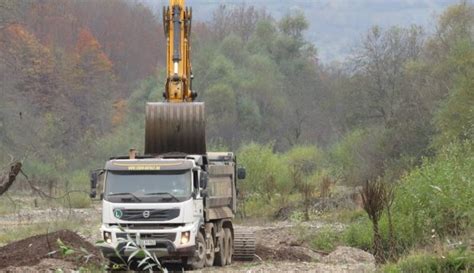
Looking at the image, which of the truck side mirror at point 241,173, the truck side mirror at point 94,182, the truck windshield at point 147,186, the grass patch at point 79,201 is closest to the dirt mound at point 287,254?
the truck side mirror at point 241,173

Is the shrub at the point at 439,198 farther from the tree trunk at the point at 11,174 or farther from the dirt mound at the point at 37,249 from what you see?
the tree trunk at the point at 11,174

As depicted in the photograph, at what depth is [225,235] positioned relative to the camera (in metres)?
30.8

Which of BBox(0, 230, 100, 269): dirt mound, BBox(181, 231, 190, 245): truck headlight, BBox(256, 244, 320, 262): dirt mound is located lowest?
BBox(256, 244, 320, 262): dirt mound

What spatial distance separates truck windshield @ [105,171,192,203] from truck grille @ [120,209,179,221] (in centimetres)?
25

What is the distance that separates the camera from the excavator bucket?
31.7 meters

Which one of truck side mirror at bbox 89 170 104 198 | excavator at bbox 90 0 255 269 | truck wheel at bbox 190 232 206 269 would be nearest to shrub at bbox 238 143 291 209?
excavator at bbox 90 0 255 269

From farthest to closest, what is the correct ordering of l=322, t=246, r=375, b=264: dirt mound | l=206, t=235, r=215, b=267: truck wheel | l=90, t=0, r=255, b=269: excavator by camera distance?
l=322, t=246, r=375, b=264: dirt mound → l=206, t=235, r=215, b=267: truck wheel → l=90, t=0, r=255, b=269: excavator

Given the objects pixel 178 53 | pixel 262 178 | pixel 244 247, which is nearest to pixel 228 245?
pixel 244 247

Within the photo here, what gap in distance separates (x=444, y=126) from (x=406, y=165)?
143 inches

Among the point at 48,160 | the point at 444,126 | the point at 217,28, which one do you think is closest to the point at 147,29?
the point at 217,28

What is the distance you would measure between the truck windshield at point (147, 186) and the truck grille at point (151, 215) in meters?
0.25

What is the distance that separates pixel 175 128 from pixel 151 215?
19.0 feet

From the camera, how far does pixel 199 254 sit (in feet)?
89.7

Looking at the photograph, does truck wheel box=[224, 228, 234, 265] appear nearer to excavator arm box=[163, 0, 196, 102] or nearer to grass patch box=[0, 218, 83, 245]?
excavator arm box=[163, 0, 196, 102]
